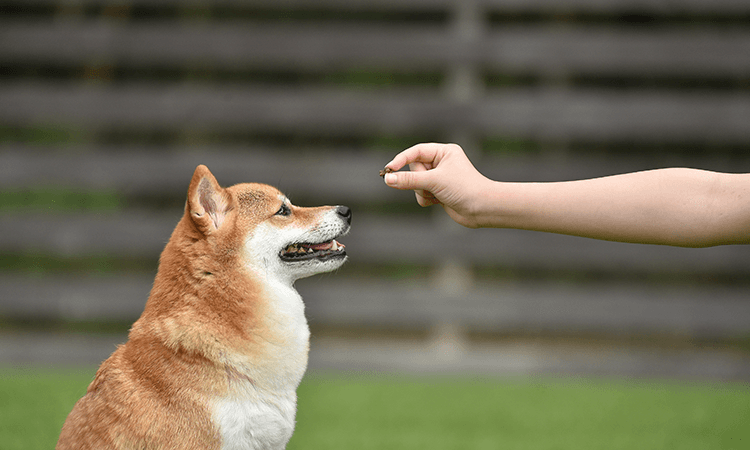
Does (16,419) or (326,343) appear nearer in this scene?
(16,419)

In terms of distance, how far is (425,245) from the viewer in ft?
12.5

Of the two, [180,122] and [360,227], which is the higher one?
[180,122]

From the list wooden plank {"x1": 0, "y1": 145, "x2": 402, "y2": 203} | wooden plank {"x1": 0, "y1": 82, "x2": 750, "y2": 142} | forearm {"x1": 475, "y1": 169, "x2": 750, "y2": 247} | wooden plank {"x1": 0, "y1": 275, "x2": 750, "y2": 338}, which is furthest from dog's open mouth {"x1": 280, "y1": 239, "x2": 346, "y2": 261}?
wooden plank {"x1": 0, "y1": 82, "x2": 750, "y2": 142}

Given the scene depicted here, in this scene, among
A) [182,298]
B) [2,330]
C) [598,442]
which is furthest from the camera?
[2,330]

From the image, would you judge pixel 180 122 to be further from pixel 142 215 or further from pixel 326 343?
pixel 326 343

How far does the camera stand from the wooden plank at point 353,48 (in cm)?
384

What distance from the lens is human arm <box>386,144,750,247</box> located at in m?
1.15

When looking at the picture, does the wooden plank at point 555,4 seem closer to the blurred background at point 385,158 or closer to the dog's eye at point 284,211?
the blurred background at point 385,158

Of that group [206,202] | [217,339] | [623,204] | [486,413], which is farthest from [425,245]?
[623,204]

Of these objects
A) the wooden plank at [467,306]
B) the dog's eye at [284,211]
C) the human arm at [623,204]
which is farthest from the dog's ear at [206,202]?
the wooden plank at [467,306]

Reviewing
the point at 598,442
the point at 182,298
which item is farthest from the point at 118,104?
the point at 598,442

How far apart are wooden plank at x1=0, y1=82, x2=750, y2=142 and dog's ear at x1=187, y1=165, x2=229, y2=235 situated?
238 cm

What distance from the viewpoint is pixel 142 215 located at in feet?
13.0

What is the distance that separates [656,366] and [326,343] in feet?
6.83
